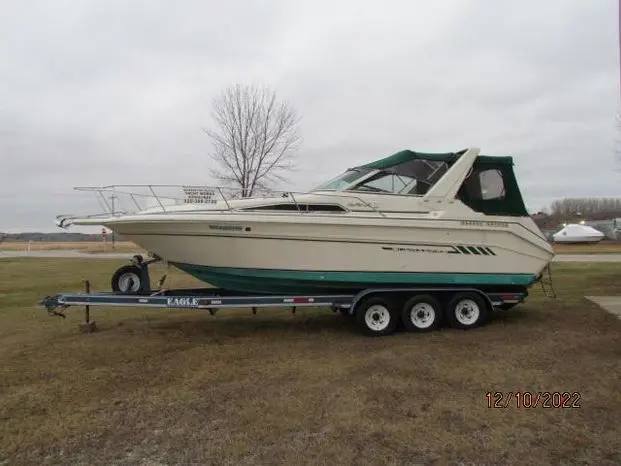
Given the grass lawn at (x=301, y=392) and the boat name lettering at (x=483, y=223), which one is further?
the boat name lettering at (x=483, y=223)

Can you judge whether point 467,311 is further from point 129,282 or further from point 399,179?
point 129,282

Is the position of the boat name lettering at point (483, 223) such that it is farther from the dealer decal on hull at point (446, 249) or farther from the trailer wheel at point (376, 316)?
the trailer wheel at point (376, 316)

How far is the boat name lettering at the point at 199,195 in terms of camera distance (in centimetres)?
729

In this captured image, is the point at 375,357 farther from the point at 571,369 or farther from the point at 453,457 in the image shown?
the point at 453,457

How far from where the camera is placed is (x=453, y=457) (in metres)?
3.59

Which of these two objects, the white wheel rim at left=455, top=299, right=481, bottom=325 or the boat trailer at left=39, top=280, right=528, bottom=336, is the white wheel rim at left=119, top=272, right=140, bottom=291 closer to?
the boat trailer at left=39, top=280, right=528, bottom=336

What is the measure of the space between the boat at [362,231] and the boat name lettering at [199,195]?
14 millimetres

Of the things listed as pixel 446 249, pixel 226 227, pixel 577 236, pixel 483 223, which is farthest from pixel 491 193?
pixel 577 236

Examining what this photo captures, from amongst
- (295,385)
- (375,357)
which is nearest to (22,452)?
(295,385)

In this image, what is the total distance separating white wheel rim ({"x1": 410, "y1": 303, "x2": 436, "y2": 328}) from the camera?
7.36 meters

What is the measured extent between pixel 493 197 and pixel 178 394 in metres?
5.39

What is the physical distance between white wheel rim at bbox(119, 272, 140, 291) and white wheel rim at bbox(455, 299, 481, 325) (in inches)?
189
